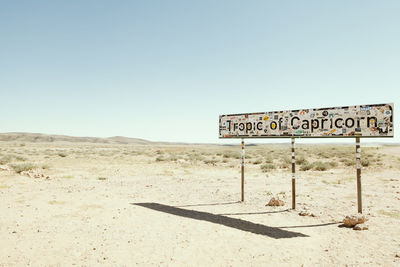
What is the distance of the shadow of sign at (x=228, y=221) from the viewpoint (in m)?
6.77

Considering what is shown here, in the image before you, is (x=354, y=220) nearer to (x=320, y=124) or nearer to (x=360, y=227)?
(x=360, y=227)

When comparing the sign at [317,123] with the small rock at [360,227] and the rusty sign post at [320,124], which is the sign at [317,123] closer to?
the rusty sign post at [320,124]

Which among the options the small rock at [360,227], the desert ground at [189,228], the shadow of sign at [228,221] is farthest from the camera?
the small rock at [360,227]

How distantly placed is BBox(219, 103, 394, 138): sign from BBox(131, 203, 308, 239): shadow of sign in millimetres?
3386


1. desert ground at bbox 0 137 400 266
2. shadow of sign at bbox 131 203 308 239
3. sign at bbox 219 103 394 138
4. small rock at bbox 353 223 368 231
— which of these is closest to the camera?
desert ground at bbox 0 137 400 266

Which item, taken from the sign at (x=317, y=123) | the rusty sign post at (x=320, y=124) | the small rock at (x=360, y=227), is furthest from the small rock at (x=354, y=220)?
the sign at (x=317, y=123)

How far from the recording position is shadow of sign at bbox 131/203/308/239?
22.2 feet

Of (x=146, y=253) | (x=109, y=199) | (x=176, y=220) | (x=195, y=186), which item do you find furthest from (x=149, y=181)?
(x=146, y=253)

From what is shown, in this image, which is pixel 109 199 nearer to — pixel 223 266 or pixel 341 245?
pixel 223 266

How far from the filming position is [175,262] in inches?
198

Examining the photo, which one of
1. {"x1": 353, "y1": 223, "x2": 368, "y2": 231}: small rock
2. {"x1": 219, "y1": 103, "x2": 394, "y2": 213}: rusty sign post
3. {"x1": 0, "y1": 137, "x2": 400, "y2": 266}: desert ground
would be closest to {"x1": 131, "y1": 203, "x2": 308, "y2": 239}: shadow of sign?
{"x1": 0, "y1": 137, "x2": 400, "y2": 266}: desert ground

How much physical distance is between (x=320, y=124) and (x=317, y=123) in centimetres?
10

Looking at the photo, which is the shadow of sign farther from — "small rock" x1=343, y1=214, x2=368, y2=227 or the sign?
the sign

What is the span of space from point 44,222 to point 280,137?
8.18 metres
